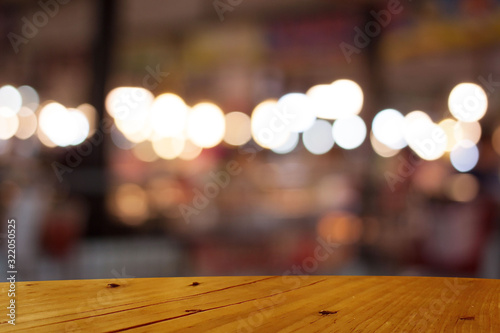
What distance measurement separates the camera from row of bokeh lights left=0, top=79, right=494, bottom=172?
20.7 ft

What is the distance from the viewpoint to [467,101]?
20.0ft

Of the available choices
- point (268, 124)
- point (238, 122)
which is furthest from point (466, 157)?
point (268, 124)

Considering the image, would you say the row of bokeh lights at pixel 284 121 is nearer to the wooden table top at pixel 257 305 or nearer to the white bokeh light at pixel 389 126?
the white bokeh light at pixel 389 126

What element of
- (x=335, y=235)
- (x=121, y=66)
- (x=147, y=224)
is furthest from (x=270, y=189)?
(x=121, y=66)

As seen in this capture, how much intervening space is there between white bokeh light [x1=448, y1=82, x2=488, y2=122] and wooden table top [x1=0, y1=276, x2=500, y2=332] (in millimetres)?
4964

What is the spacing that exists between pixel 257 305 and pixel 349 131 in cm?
756

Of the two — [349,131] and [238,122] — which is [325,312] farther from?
[238,122]

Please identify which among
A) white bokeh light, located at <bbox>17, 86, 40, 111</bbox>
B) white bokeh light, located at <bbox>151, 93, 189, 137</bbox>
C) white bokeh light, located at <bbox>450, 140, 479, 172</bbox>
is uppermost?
white bokeh light, located at <bbox>17, 86, 40, 111</bbox>

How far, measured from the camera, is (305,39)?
20.9ft

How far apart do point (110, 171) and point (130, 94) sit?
206 cm

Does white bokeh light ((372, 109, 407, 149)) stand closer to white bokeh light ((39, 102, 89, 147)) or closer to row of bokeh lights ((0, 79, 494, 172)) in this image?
row of bokeh lights ((0, 79, 494, 172))

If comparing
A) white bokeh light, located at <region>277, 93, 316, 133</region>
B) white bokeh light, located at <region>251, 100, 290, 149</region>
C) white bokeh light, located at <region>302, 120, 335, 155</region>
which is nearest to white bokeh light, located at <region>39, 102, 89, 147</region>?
white bokeh light, located at <region>251, 100, 290, 149</region>

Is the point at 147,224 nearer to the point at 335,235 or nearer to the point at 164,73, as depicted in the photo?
the point at 335,235

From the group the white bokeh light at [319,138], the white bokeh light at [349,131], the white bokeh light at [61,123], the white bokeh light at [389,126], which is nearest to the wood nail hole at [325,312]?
the white bokeh light at [61,123]
